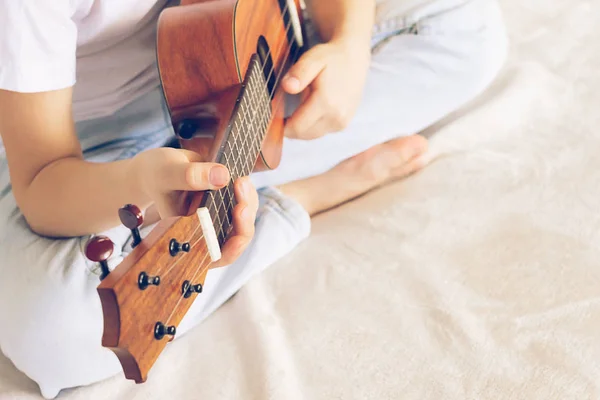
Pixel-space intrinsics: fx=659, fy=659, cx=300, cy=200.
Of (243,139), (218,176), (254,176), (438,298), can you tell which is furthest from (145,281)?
(254,176)

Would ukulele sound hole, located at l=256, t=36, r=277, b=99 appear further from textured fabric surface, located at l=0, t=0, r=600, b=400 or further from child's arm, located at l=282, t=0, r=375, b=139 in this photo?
textured fabric surface, located at l=0, t=0, r=600, b=400

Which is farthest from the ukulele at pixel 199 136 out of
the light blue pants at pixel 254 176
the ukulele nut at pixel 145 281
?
the light blue pants at pixel 254 176

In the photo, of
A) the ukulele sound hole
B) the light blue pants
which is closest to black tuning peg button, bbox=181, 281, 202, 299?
the light blue pants

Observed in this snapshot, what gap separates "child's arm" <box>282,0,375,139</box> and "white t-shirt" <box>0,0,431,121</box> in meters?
0.10

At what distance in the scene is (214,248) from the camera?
507mm

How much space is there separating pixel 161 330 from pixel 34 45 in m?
0.33

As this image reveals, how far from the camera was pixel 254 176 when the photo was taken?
0.88 meters

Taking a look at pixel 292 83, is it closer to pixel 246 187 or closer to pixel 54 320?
pixel 246 187

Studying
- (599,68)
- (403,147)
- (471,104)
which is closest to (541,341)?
(403,147)

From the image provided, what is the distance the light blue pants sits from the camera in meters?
0.68

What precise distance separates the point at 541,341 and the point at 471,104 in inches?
18.6

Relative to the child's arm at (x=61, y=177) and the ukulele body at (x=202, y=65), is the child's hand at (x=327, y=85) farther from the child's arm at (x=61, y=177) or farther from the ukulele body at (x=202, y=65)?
the child's arm at (x=61, y=177)

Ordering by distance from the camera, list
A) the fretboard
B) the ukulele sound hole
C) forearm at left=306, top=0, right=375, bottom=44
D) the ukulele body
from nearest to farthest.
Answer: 1. the fretboard
2. the ukulele body
3. the ukulele sound hole
4. forearm at left=306, top=0, right=375, bottom=44

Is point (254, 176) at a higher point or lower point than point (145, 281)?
lower
